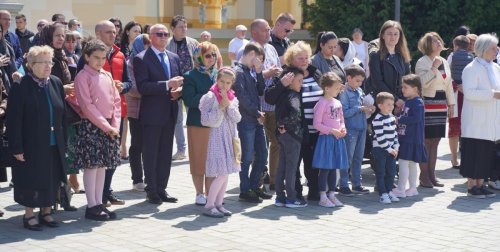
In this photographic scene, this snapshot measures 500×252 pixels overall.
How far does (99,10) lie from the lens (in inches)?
824

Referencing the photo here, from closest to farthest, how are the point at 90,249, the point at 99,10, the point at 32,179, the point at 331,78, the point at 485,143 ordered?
the point at 90,249
the point at 32,179
the point at 331,78
the point at 485,143
the point at 99,10

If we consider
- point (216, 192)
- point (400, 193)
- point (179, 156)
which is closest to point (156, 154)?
point (216, 192)

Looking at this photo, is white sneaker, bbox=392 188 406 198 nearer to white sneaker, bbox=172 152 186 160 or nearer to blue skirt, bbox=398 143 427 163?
blue skirt, bbox=398 143 427 163

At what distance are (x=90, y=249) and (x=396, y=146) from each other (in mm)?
4095

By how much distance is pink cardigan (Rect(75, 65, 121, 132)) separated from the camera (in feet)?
30.5

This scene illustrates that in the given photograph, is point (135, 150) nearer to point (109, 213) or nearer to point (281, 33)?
point (109, 213)

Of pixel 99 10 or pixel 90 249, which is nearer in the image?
pixel 90 249

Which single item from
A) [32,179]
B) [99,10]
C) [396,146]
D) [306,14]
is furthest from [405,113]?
[306,14]

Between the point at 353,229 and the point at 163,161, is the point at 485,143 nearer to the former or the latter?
the point at 353,229

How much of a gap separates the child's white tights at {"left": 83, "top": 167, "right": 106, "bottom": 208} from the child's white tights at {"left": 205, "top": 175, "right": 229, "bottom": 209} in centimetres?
106

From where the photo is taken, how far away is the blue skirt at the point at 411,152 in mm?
11094

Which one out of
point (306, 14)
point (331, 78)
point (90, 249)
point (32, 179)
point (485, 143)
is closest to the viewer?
point (90, 249)

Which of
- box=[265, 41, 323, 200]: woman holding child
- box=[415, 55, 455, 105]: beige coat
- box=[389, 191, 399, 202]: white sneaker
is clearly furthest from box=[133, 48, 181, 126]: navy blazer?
box=[415, 55, 455, 105]: beige coat

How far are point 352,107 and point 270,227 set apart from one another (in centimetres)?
230
